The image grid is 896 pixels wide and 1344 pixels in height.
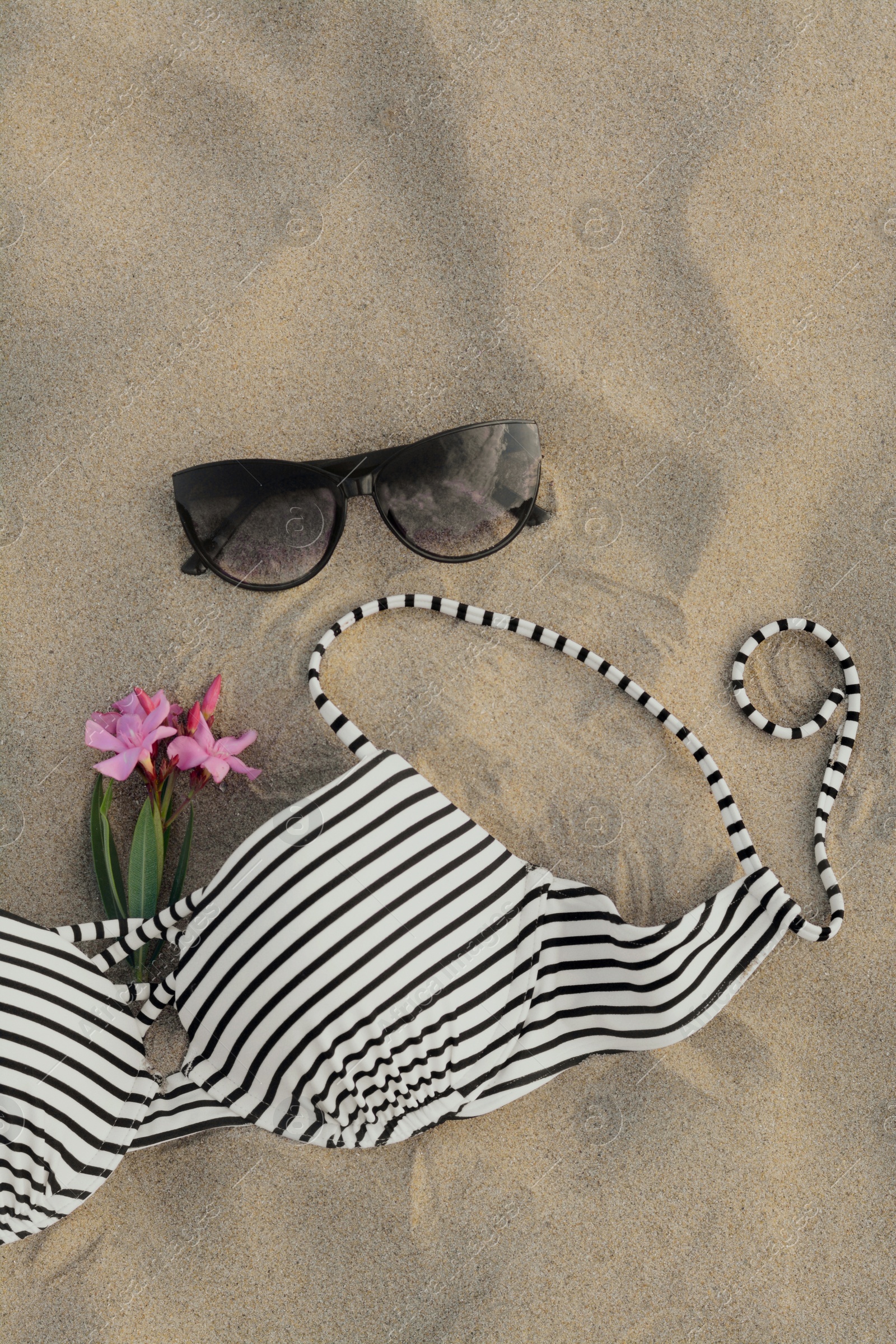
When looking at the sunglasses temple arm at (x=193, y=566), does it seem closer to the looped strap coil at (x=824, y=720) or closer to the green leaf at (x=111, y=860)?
the green leaf at (x=111, y=860)

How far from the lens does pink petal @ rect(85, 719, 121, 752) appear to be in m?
1.49

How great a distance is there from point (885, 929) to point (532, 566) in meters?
1.01

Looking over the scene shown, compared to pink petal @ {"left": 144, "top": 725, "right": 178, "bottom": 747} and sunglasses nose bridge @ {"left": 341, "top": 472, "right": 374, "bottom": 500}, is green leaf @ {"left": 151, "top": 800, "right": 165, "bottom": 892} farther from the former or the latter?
sunglasses nose bridge @ {"left": 341, "top": 472, "right": 374, "bottom": 500}

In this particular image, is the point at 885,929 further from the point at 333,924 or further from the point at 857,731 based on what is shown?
the point at 333,924

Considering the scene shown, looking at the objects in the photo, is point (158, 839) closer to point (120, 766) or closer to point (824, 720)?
point (120, 766)

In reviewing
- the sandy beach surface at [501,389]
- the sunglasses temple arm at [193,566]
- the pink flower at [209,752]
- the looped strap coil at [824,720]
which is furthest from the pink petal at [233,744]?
the looped strap coil at [824,720]

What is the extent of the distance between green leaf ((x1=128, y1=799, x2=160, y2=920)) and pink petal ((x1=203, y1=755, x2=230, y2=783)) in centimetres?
15

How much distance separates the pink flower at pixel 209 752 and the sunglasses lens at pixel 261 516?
0.32 m

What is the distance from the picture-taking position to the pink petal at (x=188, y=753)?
1.52 m

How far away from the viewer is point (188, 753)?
153cm

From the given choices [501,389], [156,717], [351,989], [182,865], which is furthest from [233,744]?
[501,389]

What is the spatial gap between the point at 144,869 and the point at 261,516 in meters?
0.71

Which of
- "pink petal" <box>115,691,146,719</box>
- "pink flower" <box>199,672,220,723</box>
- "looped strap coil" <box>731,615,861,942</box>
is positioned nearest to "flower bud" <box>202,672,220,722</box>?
"pink flower" <box>199,672,220,723</box>

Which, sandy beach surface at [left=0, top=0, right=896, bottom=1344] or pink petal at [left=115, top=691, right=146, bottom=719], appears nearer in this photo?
pink petal at [left=115, top=691, right=146, bottom=719]
